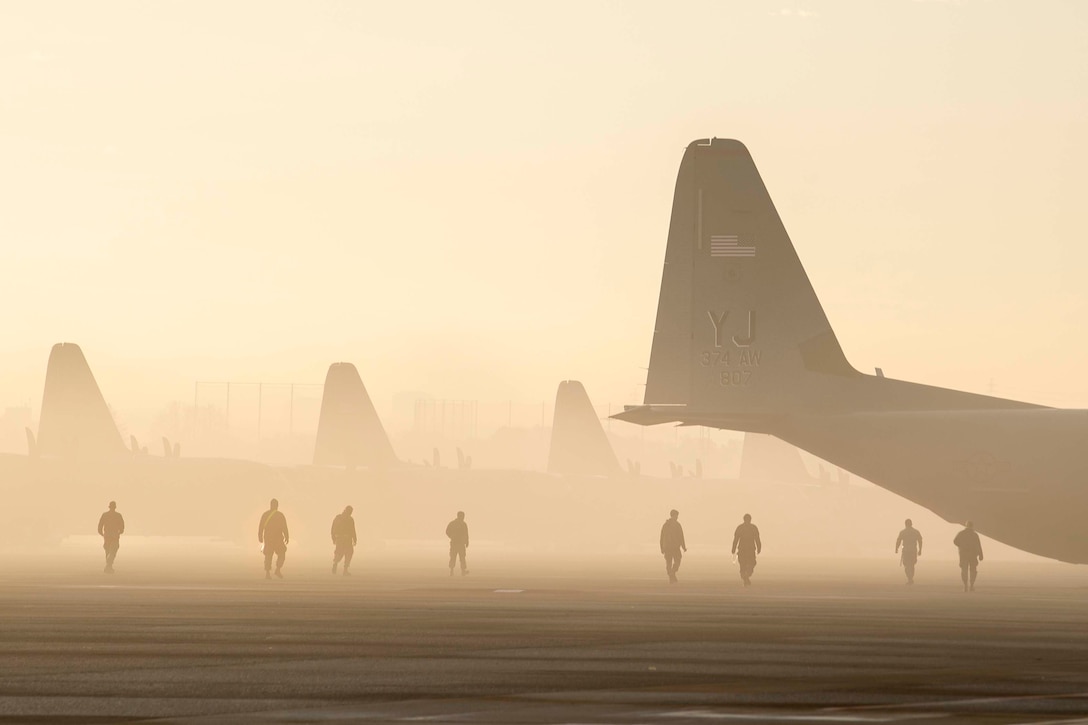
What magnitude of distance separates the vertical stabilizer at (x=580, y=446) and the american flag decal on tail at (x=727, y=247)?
7311 cm

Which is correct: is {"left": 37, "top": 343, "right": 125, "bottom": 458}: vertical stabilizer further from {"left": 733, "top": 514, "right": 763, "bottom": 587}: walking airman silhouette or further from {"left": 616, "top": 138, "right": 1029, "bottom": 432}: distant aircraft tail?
{"left": 733, "top": 514, "right": 763, "bottom": 587}: walking airman silhouette

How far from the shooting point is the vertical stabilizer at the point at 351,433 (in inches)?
3676

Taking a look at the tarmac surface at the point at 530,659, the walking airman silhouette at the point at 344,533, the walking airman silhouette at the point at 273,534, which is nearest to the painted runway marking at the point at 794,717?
the tarmac surface at the point at 530,659

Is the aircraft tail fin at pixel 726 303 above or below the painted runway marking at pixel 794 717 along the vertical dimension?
above

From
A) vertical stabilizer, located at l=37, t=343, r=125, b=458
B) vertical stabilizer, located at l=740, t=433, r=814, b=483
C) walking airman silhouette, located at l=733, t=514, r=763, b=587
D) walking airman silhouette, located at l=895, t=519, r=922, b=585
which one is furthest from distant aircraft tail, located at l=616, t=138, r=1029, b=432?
vertical stabilizer, located at l=740, t=433, r=814, b=483

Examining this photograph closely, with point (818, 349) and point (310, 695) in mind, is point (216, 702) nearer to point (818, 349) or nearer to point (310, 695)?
point (310, 695)

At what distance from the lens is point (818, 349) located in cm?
3644

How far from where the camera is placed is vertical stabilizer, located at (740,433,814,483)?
123875 mm

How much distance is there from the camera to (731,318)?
36375mm

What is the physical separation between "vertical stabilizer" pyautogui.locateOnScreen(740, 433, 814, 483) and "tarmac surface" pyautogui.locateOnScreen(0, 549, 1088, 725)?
315ft

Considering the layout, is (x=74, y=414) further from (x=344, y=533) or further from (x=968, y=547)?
(x=968, y=547)

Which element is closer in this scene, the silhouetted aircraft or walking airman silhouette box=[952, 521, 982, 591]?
walking airman silhouette box=[952, 521, 982, 591]

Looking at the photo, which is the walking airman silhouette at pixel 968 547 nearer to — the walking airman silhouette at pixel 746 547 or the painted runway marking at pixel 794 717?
the walking airman silhouette at pixel 746 547

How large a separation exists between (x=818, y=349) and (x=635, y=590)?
7367 millimetres
